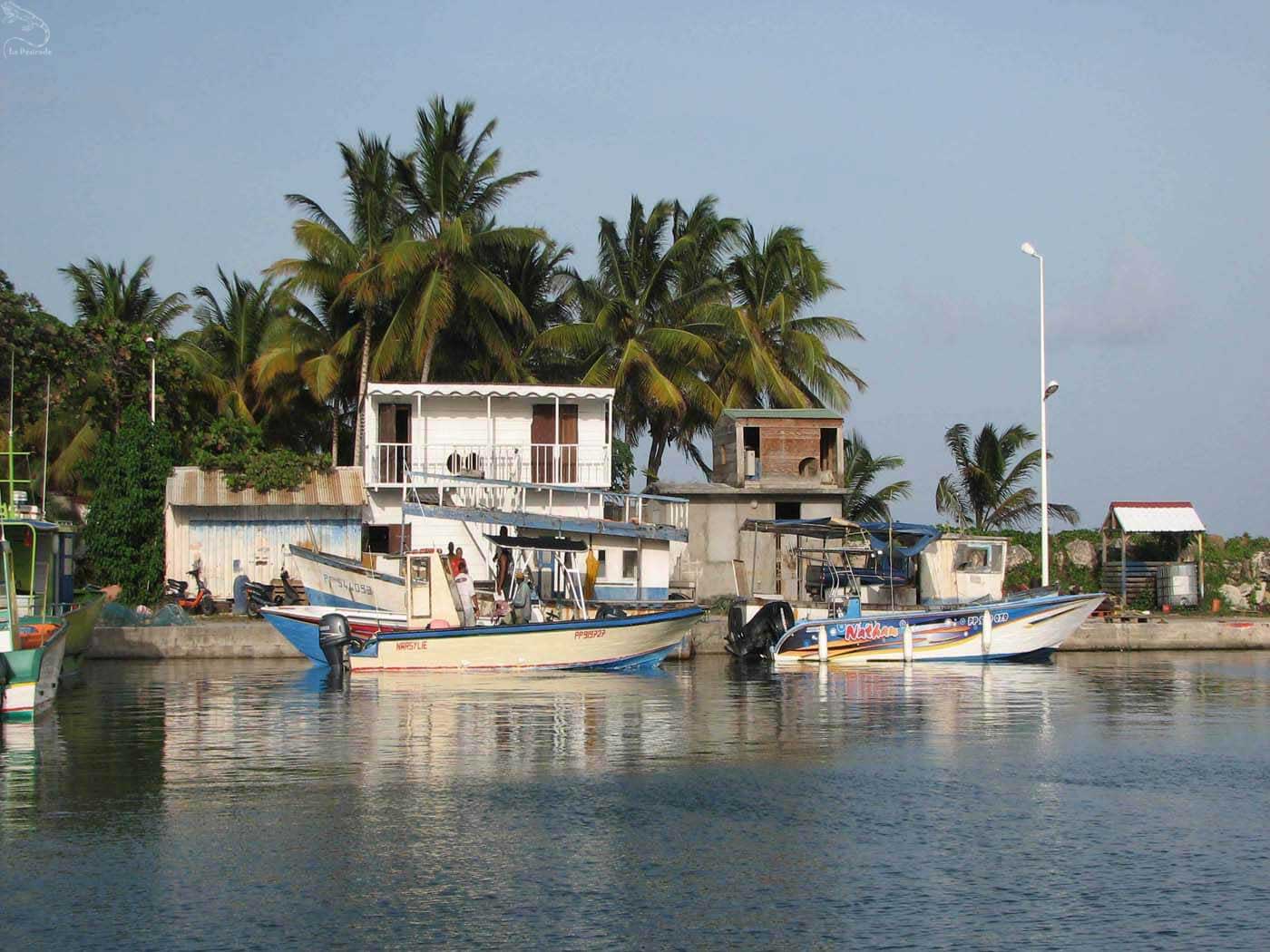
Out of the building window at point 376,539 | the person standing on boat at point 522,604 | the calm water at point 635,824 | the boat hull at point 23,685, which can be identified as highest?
the building window at point 376,539

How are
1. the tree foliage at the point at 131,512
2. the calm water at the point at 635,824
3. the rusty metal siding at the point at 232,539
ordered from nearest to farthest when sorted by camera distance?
1. the calm water at the point at 635,824
2. the tree foliage at the point at 131,512
3. the rusty metal siding at the point at 232,539

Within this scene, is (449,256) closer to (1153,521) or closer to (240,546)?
(240,546)

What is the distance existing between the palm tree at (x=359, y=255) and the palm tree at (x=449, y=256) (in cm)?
56

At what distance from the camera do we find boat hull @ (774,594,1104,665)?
32250 mm

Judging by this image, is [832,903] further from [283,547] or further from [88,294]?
[88,294]

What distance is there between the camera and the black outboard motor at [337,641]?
28375mm

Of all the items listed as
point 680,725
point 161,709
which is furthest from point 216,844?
point 161,709

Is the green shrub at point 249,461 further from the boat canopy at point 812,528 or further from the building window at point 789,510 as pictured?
the building window at point 789,510

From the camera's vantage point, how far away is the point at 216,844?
12641 mm

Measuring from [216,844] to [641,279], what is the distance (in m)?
36.7

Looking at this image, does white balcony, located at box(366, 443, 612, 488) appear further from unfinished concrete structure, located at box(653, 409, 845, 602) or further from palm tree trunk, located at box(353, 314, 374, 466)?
unfinished concrete structure, located at box(653, 409, 845, 602)

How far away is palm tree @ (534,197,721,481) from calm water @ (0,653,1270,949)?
2218cm

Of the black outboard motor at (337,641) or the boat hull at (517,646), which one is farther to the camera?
the black outboard motor at (337,641)

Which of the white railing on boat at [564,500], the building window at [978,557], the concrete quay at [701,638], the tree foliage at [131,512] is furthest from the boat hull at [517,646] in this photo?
the tree foliage at [131,512]
